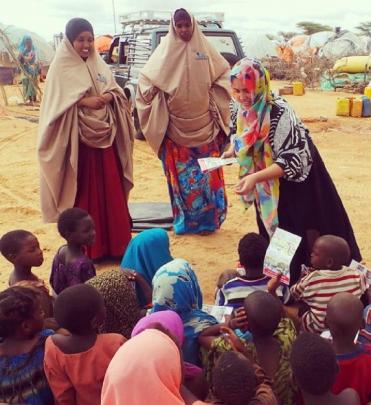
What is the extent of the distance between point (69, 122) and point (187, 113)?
115 centimetres

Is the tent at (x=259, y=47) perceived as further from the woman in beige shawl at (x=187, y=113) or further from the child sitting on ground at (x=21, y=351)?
the child sitting on ground at (x=21, y=351)

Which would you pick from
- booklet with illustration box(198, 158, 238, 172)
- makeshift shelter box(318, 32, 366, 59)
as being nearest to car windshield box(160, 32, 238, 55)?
booklet with illustration box(198, 158, 238, 172)

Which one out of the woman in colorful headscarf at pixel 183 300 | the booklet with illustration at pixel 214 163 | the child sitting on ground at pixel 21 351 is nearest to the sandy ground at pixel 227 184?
the booklet with illustration at pixel 214 163

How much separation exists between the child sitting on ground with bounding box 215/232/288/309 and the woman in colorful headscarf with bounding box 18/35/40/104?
575 inches

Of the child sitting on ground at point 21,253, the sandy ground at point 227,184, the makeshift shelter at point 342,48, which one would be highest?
the makeshift shelter at point 342,48

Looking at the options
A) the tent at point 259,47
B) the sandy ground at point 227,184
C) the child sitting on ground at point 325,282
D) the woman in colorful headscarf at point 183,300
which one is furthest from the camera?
the tent at point 259,47

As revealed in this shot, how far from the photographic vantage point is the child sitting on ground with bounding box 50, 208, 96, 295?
10.5 feet

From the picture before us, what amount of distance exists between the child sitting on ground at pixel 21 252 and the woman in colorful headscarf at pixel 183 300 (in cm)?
92

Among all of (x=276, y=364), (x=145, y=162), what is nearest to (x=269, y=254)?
(x=276, y=364)

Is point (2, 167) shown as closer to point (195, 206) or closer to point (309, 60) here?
point (195, 206)

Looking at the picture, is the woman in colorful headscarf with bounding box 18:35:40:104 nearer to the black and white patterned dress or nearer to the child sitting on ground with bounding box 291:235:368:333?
the black and white patterned dress

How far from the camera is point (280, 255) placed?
289 centimetres

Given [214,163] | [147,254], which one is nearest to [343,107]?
[214,163]

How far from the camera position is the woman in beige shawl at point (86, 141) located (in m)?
4.19
